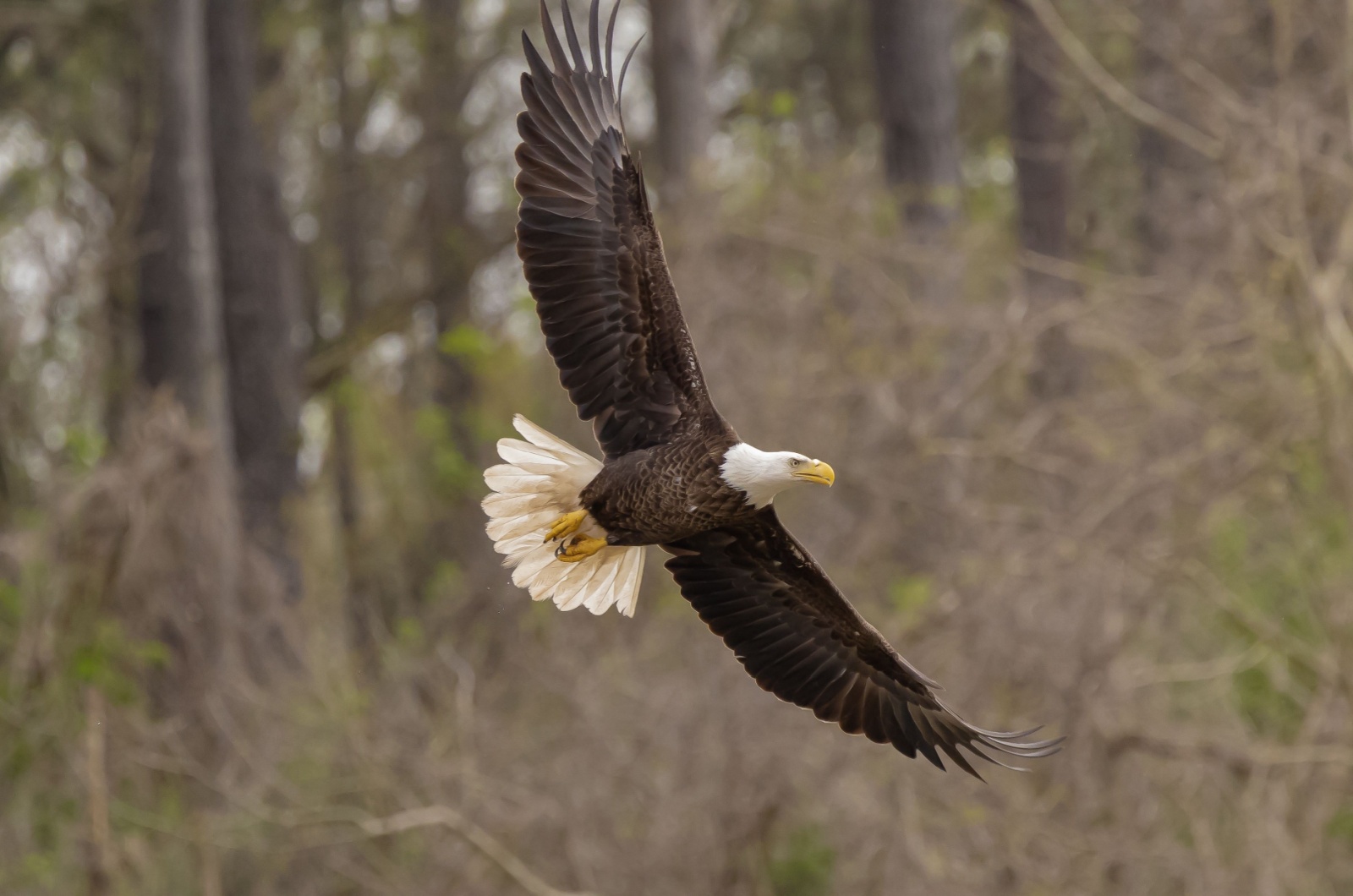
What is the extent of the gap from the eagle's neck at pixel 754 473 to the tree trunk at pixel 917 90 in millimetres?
9193

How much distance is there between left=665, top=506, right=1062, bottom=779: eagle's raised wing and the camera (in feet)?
19.4

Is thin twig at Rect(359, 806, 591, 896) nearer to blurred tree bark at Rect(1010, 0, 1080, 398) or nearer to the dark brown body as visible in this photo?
the dark brown body

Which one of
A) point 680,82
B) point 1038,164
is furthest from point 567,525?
point 1038,164

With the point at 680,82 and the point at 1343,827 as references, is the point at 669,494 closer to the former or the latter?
the point at 1343,827

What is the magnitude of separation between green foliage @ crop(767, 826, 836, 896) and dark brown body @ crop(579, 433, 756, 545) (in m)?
3.99

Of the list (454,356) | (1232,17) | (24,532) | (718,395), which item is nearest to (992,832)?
(718,395)

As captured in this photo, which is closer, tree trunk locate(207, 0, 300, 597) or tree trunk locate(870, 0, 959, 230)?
tree trunk locate(207, 0, 300, 597)

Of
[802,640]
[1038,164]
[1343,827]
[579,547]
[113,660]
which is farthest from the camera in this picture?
[1038,164]

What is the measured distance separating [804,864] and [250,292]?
25.1ft

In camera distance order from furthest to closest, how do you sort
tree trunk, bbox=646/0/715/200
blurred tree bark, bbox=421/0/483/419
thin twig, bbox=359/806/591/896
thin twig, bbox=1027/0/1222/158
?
blurred tree bark, bbox=421/0/483/419 → tree trunk, bbox=646/0/715/200 → thin twig, bbox=1027/0/1222/158 → thin twig, bbox=359/806/591/896

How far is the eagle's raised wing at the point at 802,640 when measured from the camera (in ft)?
19.4

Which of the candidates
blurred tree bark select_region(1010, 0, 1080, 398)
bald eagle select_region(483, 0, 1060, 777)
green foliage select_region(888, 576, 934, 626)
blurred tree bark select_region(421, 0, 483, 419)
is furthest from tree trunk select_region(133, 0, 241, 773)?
bald eagle select_region(483, 0, 1060, 777)

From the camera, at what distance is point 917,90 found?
48.3ft

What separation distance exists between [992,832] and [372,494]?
27.6 ft
